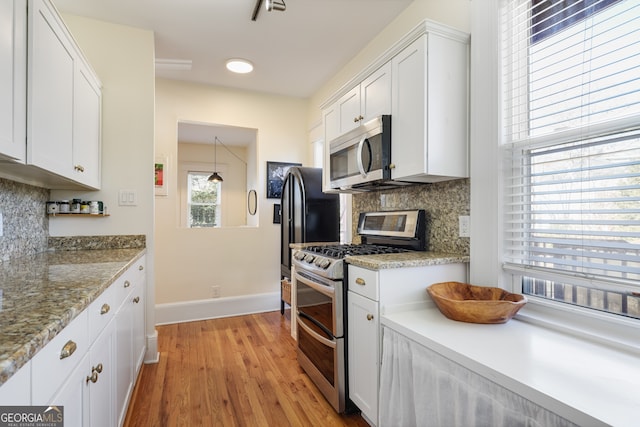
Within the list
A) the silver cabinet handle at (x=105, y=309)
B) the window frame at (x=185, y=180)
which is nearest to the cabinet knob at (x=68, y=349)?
the silver cabinet handle at (x=105, y=309)

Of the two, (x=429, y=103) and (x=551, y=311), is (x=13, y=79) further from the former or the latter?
(x=551, y=311)

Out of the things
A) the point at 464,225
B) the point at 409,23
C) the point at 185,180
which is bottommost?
the point at 464,225

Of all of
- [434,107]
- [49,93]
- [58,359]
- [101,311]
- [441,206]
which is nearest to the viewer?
[58,359]

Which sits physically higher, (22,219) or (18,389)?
(22,219)

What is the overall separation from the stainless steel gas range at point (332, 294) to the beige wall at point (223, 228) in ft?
4.88

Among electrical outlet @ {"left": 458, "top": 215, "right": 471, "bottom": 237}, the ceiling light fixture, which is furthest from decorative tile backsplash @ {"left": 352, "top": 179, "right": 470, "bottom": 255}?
the ceiling light fixture

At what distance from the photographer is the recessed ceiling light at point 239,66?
300 centimetres

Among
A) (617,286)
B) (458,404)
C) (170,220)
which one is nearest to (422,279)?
(458,404)

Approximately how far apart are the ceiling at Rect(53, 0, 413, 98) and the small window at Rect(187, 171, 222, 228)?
293cm

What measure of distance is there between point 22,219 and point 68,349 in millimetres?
1522

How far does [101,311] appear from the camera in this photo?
46.3 inches

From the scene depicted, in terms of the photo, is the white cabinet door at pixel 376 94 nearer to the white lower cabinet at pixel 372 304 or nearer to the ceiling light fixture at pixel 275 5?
the ceiling light fixture at pixel 275 5

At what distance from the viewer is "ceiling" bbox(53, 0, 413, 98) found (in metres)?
2.21

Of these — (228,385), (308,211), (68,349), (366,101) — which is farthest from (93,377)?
(308,211)
